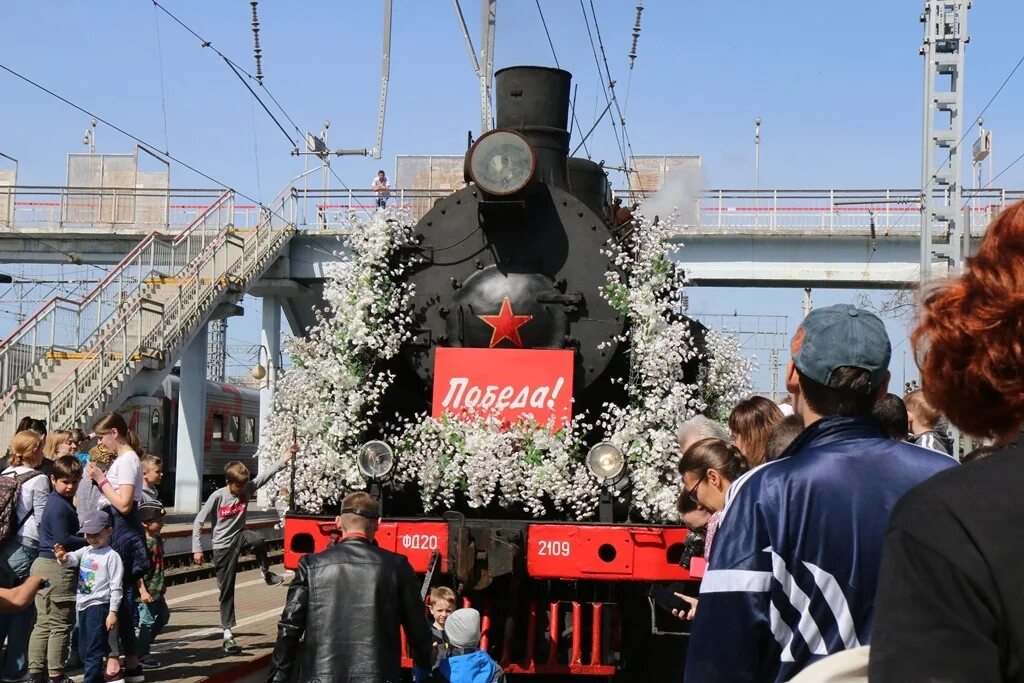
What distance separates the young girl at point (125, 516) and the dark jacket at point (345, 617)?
3214 millimetres

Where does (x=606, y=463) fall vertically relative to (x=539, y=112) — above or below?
below

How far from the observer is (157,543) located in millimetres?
9234

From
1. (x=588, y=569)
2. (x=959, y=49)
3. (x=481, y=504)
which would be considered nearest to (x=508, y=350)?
(x=481, y=504)

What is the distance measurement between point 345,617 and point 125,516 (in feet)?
11.8

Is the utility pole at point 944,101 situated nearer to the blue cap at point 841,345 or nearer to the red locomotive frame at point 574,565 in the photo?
the red locomotive frame at point 574,565

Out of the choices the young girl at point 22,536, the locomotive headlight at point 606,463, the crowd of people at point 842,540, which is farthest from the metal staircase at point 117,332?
the crowd of people at point 842,540

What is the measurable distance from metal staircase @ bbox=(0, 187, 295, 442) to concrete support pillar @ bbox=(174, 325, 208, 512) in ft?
15.2

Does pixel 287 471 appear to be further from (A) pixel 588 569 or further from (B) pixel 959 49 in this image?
(B) pixel 959 49

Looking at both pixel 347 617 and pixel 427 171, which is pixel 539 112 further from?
pixel 427 171

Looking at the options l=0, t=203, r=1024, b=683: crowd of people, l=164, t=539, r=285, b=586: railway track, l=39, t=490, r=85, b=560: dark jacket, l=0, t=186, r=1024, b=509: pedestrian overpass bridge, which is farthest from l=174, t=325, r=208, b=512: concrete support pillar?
l=0, t=203, r=1024, b=683: crowd of people

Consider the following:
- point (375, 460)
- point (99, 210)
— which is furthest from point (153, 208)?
point (375, 460)

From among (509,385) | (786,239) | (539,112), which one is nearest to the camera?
(509,385)

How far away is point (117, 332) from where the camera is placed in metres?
16.9

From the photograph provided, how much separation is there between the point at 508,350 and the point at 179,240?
45.1ft
